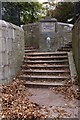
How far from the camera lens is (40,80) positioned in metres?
6.18

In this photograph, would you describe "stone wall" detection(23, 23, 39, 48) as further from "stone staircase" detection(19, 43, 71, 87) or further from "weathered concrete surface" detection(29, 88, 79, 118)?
"weathered concrete surface" detection(29, 88, 79, 118)

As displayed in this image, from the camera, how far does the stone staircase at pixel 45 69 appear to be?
6035 millimetres

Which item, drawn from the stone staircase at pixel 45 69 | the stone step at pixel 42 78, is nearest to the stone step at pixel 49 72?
the stone staircase at pixel 45 69

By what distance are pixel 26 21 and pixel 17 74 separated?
6.28m

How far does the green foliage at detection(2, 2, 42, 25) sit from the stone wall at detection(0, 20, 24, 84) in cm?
249

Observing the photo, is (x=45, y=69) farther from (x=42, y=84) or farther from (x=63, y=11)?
(x=63, y=11)

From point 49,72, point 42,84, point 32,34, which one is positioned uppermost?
point 32,34

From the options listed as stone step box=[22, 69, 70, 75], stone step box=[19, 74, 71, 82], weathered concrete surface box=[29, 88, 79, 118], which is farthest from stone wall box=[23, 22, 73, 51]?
weathered concrete surface box=[29, 88, 79, 118]

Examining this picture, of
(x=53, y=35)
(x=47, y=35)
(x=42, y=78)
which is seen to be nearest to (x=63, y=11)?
(x=53, y=35)

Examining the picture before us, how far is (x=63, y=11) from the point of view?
38.4ft

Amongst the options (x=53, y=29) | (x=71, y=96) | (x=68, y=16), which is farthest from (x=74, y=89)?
(x=68, y=16)

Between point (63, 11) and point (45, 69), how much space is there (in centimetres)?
568

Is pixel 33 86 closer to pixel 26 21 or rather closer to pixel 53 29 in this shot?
pixel 53 29

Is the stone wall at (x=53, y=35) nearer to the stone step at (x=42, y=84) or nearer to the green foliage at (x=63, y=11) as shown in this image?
the green foliage at (x=63, y=11)
